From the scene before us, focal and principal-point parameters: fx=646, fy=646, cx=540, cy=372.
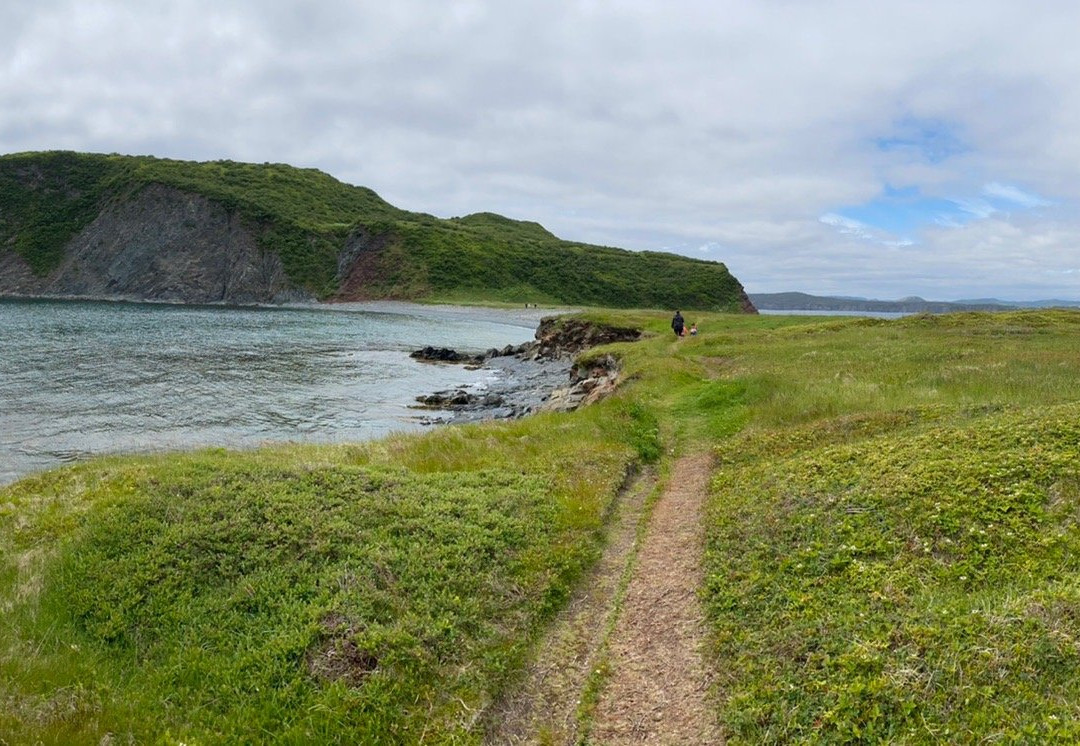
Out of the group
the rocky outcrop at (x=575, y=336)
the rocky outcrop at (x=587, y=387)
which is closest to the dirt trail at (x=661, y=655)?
the rocky outcrop at (x=587, y=387)

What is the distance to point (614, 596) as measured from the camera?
953cm

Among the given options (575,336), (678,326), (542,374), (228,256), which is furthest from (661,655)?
(228,256)

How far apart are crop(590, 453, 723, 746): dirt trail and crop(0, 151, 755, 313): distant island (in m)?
150

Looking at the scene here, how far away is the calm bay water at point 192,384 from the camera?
27859 mm

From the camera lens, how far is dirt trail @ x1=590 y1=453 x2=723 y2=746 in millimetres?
6707

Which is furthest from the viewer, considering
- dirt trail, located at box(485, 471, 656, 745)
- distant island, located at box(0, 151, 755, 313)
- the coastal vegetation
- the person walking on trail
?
distant island, located at box(0, 151, 755, 313)

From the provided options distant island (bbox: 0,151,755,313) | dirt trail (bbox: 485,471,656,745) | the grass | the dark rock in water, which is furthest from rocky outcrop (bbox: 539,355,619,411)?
distant island (bbox: 0,151,755,313)

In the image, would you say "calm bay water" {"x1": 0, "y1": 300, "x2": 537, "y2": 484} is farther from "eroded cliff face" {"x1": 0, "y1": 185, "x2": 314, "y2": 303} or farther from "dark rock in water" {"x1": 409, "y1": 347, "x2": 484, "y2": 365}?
"eroded cliff face" {"x1": 0, "y1": 185, "x2": 314, "y2": 303}

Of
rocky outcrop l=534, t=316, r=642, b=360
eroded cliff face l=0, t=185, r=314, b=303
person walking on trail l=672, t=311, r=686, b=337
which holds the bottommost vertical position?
rocky outcrop l=534, t=316, r=642, b=360

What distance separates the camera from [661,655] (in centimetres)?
795

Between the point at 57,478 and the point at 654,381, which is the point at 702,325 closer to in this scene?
the point at 654,381

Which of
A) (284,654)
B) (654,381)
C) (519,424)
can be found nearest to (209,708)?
(284,654)

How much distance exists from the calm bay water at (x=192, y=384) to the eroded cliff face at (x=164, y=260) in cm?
6857

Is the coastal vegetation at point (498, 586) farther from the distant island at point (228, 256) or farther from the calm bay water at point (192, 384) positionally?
the distant island at point (228, 256)
